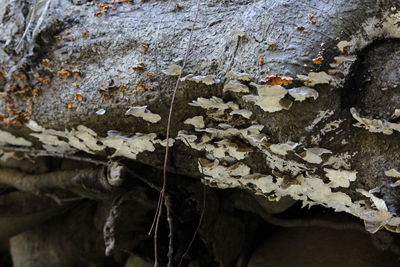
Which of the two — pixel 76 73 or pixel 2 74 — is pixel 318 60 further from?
pixel 2 74

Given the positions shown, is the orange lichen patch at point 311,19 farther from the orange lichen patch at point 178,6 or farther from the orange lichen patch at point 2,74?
the orange lichen patch at point 2,74

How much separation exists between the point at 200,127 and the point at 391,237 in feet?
1.80

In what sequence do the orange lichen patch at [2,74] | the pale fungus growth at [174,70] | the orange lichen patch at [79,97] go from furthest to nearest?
the orange lichen patch at [2,74], the orange lichen patch at [79,97], the pale fungus growth at [174,70]

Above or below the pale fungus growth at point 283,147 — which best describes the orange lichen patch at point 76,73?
above

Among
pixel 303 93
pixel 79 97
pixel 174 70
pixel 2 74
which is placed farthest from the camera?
pixel 2 74

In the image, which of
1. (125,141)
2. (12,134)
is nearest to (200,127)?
(125,141)

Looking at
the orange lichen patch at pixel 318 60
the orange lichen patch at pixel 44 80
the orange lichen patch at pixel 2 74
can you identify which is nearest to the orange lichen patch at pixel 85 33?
the orange lichen patch at pixel 44 80

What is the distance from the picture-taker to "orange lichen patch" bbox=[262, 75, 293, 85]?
84cm

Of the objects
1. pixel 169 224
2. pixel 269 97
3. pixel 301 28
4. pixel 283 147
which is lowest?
pixel 169 224

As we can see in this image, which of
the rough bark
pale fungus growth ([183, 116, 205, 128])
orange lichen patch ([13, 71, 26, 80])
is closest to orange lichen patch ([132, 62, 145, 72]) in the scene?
the rough bark

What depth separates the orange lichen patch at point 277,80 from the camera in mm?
838

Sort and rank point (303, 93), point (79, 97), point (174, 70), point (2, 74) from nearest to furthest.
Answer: point (303, 93), point (174, 70), point (79, 97), point (2, 74)

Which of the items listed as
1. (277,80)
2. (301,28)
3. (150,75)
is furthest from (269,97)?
(150,75)

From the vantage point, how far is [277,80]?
846 millimetres
